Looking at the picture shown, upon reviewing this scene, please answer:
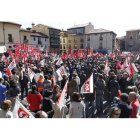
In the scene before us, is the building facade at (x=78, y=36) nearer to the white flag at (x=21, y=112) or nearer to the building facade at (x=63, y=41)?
the building facade at (x=63, y=41)

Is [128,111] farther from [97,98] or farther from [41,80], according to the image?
[41,80]

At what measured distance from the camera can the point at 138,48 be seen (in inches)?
3123

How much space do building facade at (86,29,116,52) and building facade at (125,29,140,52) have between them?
15893 millimetres

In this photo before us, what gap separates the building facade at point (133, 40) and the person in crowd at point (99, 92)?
2888 inches

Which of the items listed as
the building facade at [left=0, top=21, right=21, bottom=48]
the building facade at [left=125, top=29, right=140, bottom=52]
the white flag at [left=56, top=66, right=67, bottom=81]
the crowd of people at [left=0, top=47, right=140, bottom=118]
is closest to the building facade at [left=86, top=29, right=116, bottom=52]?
the building facade at [left=125, top=29, right=140, bottom=52]

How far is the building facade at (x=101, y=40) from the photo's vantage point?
6481 centimetres

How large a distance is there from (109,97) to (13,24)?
123ft

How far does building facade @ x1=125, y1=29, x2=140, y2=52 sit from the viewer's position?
79.1 meters

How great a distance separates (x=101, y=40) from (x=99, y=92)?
5889 cm

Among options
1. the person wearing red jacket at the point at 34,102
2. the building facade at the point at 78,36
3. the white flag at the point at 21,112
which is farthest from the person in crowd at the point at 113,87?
the building facade at the point at 78,36

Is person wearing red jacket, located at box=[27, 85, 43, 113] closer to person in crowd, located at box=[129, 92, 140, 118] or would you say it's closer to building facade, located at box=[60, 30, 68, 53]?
person in crowd, located at box=[129, 92, 140, 118]

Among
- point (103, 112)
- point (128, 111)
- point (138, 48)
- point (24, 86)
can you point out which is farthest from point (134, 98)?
point (138, 48)
